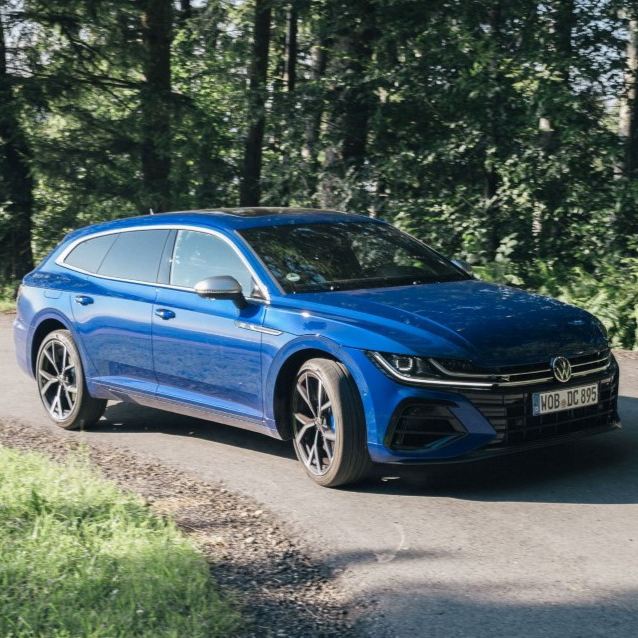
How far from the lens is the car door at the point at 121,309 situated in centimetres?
855

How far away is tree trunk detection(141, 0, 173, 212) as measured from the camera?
68.8 ft

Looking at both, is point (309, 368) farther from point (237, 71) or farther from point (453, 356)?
point (237, 71)

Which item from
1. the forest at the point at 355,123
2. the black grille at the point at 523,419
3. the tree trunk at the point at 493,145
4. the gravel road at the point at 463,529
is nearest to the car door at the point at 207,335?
the gravel road at the point at 463,529

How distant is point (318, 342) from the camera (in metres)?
7.07

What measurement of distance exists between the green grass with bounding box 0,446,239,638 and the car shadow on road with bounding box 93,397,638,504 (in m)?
1.56

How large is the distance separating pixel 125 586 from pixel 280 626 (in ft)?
2.35

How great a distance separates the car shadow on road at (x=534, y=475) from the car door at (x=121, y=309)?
855mm

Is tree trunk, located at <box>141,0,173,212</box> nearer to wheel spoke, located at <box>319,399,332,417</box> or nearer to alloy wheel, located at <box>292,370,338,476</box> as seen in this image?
alloy wheel, located at <box>292,370,338,476</box>

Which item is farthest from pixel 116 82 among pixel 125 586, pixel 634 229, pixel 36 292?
pixel 125 586

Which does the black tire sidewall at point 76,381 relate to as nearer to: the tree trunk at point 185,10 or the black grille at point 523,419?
the black grille at point 523,419

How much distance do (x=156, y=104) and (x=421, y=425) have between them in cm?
1521

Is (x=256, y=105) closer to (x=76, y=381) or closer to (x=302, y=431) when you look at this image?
(x=76, y=381)

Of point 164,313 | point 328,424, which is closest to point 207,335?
point 164,313

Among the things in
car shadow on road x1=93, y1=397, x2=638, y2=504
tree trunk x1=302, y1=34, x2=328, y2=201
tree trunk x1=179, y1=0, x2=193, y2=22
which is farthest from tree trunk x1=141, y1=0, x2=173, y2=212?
car shadow on road x1=93, y1=397, x2=638, y2=504
